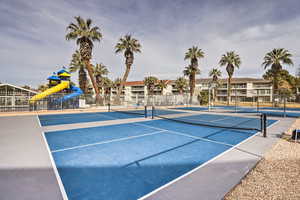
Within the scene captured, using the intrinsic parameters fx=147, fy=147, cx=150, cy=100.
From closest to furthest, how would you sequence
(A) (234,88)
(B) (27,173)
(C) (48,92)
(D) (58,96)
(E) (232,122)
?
(B) (27,173)
(E) (232,122)
(C) (48,92)
(D) (58,96)
(A) (234,88)

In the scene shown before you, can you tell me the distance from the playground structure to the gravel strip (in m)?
25.5

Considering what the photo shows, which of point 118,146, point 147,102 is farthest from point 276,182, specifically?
point 147,102

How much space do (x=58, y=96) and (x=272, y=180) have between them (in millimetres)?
27005

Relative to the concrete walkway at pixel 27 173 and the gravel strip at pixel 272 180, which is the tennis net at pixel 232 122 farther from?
the concrete walkway at pixel 27 173

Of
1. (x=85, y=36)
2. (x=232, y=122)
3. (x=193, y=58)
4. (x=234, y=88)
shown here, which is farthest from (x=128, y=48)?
(x=234, y=88)

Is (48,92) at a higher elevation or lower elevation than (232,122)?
higher

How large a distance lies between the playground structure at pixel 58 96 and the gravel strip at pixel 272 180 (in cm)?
2548

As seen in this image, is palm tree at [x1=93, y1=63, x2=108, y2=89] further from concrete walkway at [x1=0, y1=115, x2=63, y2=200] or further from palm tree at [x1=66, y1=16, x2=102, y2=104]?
concrete walkway at [x1=0, y1=115, x2=63, y2=200]

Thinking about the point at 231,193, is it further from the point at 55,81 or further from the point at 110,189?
the point at 55,81

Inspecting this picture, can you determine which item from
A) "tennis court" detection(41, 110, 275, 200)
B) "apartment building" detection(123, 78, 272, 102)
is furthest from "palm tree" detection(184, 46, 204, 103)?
"tennis court" detection(41, 110, 275, 200)

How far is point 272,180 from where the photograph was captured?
Result: 3.78m

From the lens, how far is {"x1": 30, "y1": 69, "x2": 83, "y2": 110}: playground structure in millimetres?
21789

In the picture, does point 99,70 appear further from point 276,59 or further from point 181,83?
point 276,59

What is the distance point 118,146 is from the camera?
6.45 metres
